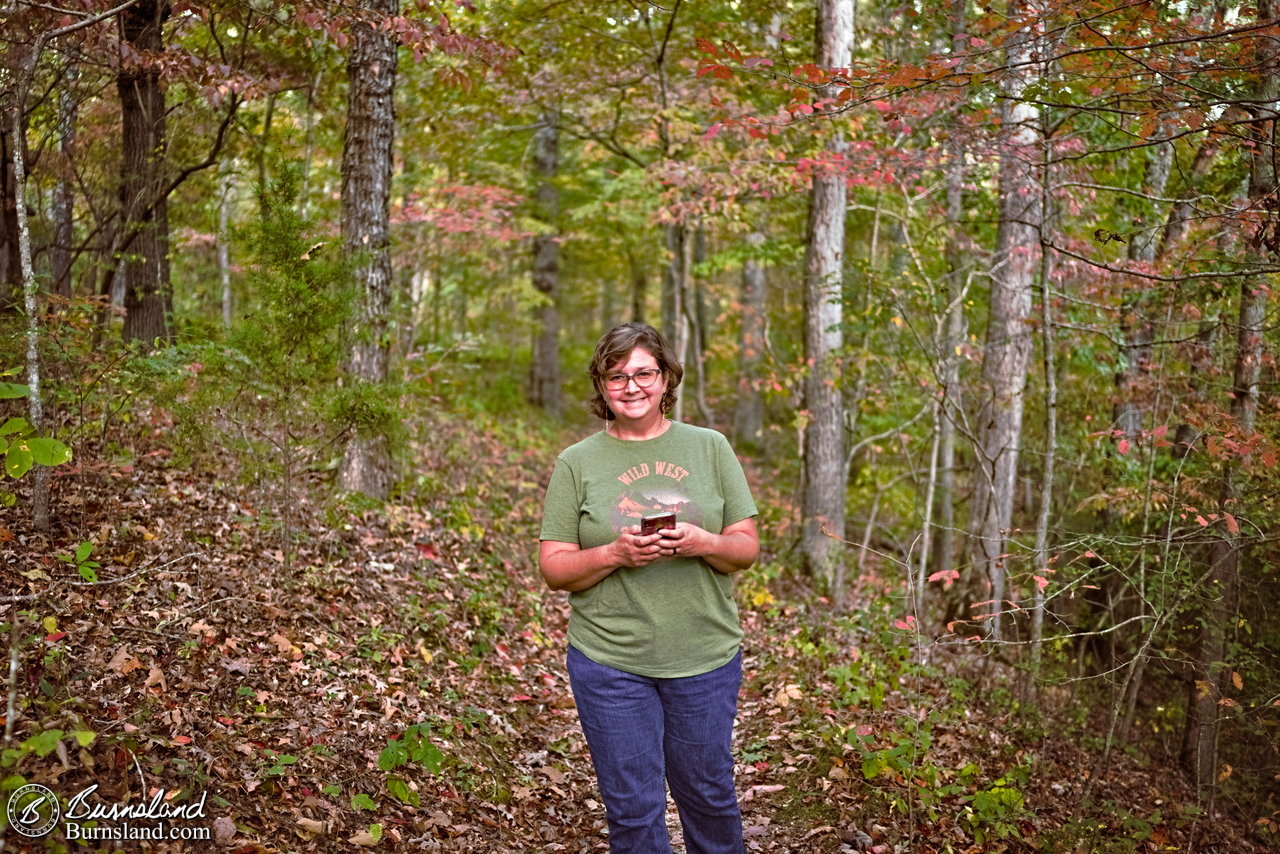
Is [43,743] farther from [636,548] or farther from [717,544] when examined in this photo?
[717,544]

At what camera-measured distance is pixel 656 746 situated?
9.90 feet

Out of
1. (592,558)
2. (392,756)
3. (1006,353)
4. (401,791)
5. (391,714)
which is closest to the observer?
(592,558)

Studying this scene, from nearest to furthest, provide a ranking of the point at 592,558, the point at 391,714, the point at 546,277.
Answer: the point at 592,558, the point at 391,714, the point at 546,277

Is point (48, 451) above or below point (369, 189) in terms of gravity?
below

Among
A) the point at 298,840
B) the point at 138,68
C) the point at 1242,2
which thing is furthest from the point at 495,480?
the point at 1242,2

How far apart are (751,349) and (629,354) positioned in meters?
13.0

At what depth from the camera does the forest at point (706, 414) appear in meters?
4.05

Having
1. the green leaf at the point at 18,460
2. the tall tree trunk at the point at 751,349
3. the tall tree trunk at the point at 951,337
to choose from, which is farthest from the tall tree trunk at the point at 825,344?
the green leaf at the point at 18,460

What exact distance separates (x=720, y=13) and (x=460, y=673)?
9.50 metres

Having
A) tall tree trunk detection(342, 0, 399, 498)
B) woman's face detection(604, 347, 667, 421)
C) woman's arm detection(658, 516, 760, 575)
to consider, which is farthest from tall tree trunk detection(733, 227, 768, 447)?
woman's arm detection(658, 516, 760, 575)

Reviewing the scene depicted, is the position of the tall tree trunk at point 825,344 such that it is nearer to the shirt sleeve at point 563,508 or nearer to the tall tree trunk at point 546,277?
the shirt sleeve at point 563,508

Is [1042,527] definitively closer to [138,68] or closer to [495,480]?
[495,480]

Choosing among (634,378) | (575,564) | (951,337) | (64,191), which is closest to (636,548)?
(575,564)

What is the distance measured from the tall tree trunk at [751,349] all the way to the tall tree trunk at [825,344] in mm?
5340
